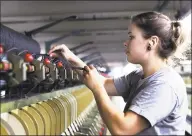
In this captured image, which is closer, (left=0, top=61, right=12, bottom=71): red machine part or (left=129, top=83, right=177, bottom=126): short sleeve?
(left=0, top=61, right=12, bottom=71): red machine part

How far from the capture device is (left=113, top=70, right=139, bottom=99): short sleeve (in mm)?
1991

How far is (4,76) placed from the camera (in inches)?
48.8

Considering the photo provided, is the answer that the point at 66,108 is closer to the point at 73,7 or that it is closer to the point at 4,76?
the point at 4,76

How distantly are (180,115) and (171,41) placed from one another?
37 cm

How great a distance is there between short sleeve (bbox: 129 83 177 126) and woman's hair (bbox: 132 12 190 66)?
223mm

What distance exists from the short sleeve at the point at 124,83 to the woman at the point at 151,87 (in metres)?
0.29

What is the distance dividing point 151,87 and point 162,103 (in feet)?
0.29

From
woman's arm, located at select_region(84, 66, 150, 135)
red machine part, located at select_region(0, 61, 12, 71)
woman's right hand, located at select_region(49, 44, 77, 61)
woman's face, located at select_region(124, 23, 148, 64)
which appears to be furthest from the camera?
woman's right hand, located at select_region(49, 44, 77, 61)

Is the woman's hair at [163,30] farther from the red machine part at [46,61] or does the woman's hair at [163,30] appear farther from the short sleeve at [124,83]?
the red machine part at [46,61]

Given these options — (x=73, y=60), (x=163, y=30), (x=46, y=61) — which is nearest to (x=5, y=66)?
(x=46, y=61)

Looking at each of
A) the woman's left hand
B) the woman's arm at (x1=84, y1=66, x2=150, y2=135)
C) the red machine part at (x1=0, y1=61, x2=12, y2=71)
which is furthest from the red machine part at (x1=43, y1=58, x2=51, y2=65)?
the red machine part at (x1=0, y1=61, x2=12, y2=71)

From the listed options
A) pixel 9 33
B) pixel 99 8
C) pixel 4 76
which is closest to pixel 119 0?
pixel 99 8

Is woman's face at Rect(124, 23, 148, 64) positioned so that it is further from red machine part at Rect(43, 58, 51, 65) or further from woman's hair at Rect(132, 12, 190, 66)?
red machine part at Rect(43, 58, 51, 65)

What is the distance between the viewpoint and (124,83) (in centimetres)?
201
